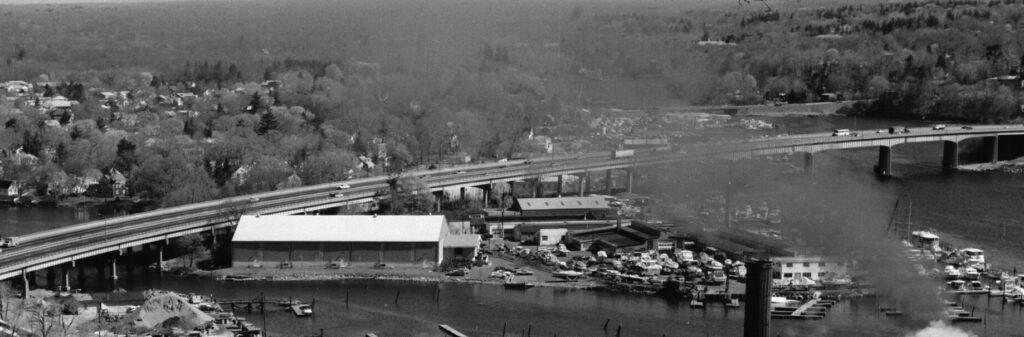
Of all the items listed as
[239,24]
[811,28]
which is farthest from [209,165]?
[811,28]

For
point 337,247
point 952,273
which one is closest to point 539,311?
point 337,247

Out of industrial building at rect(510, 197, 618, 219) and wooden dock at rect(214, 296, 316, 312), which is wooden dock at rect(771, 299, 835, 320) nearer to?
wooden dock at rect(214, 296, 316, 312)

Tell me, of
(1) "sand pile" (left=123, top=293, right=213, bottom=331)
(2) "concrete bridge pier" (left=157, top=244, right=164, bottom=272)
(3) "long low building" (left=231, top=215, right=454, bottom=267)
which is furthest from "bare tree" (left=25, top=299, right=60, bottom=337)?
(3) "long low building" (left=231, top=215, right=454, bottom=267)

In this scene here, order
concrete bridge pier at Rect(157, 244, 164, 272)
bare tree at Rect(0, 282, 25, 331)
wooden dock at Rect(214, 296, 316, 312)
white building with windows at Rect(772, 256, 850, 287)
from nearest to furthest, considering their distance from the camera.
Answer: bare tree at Rect(0, 282, 25, 331), wooden dock at Rect(214, 296, 316, 312), white building with windows at Rect(772, 256, 850, 287), concrete bridge pier at Rect(157, 244, 164, 272)

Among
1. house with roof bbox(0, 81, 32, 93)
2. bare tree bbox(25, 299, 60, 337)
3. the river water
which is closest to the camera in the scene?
bare tree bbox(25, 299, 60, 337)

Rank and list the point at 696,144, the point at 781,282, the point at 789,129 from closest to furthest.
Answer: the point at 781,282
the point at 696,144
the point at 789,129

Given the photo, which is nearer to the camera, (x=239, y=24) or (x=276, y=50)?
(x=276, y=50)

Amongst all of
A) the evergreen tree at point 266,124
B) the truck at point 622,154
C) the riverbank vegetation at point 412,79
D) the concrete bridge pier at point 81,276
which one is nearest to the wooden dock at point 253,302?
the concrete bridge pier at point 81,276

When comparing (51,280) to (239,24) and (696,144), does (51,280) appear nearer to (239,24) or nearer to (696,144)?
(696,144)
